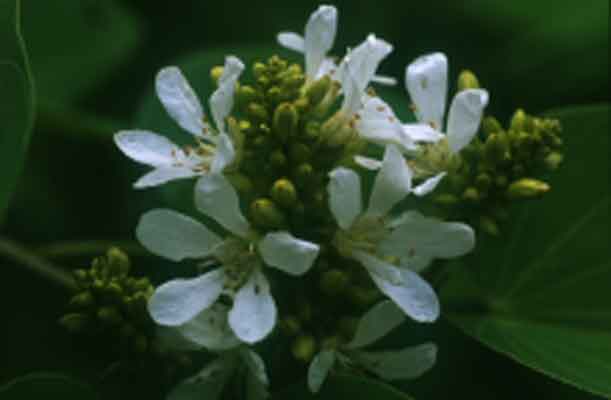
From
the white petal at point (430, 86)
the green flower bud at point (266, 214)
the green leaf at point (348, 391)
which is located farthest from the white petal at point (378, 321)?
the white petal at point (430, 86)

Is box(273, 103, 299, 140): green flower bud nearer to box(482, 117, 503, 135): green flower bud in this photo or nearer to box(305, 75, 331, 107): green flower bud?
Result: box(305, 75, 331, 107): green flower bud

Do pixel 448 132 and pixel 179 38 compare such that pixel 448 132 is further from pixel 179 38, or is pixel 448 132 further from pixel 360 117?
pixel 179 38

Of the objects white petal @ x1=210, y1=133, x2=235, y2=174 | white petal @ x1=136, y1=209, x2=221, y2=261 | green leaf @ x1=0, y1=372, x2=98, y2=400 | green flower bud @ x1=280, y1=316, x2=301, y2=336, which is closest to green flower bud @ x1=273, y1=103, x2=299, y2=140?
white petal @ x1=210, y1=133, x2=235, y2=174

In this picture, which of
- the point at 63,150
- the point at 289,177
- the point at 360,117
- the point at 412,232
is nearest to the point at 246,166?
the point at 289,177

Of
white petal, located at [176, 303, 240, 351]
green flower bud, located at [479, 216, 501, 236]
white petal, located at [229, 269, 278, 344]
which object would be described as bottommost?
white petal, located at [176, 303, 240, 351]

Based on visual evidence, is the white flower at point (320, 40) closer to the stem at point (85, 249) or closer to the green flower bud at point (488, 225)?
the green flower bud at point (488, 225)

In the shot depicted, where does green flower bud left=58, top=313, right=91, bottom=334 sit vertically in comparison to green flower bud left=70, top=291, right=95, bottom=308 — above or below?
below
